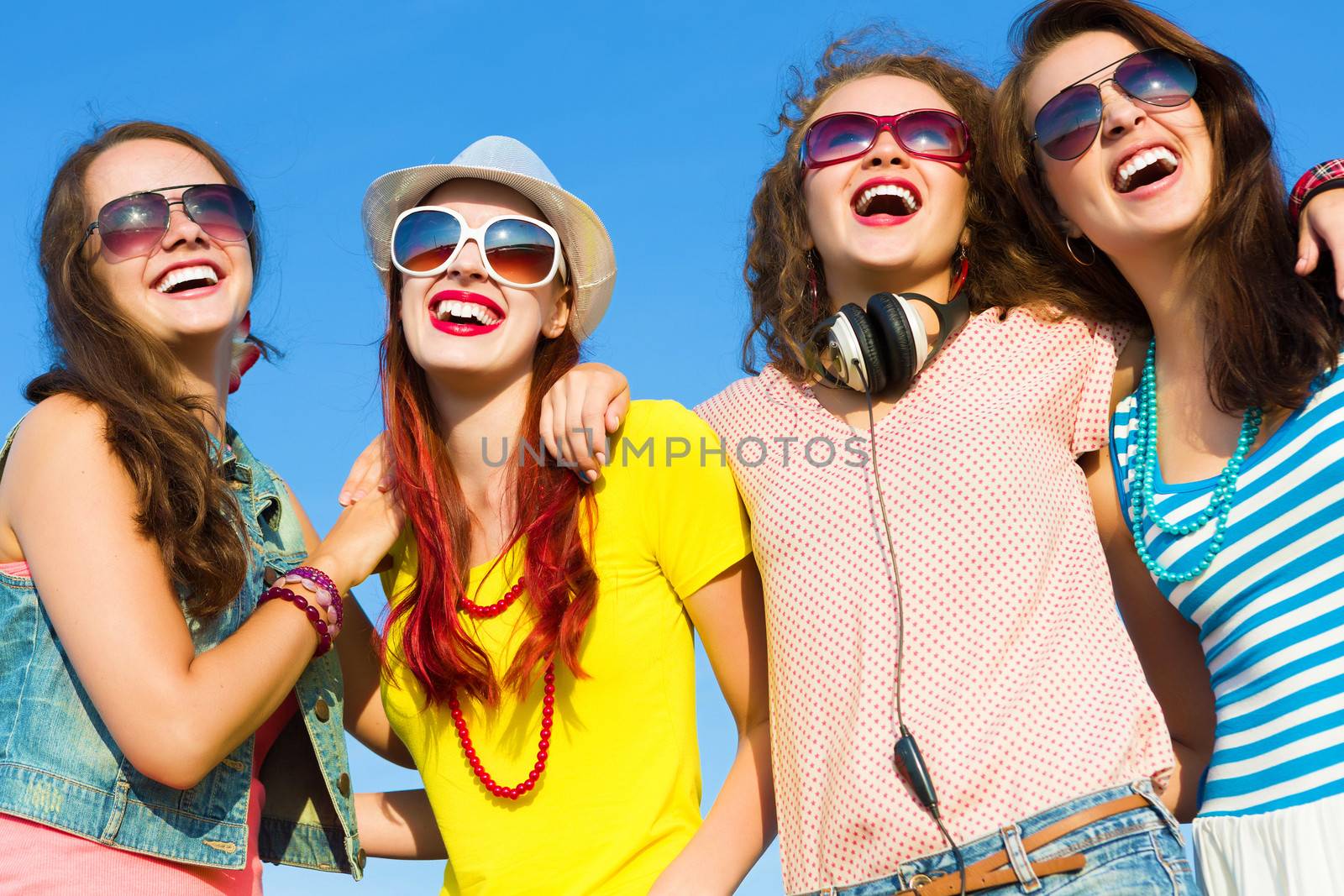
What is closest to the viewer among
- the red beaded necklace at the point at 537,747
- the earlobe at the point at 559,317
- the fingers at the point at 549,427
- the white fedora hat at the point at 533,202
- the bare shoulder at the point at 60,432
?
the bare shoulder at the point at 60,432

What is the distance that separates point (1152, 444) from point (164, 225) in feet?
11.2

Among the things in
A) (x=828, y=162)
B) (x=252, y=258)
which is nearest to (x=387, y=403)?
(x=252, y=258)

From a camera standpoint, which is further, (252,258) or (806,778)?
(252,258)

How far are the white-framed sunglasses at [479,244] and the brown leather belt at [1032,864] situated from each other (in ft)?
8.09

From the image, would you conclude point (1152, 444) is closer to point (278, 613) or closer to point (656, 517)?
point (656, 517)

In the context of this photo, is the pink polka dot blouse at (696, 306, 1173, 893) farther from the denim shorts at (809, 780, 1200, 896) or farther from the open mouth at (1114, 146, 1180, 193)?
the open mouth at (1114, 146, 1180, 193)

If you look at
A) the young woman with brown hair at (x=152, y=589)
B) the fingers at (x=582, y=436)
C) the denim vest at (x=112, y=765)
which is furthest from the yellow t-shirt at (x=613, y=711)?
the young woman with brown hair at (x=152, y=589)

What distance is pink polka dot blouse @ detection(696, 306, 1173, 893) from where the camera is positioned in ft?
11.0

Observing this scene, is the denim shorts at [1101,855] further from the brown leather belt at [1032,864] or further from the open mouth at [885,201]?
the open mouth at [885,201]

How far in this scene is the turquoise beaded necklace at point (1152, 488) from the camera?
12.5 ft

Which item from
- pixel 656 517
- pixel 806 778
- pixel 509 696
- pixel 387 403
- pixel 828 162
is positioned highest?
pixel 828 162

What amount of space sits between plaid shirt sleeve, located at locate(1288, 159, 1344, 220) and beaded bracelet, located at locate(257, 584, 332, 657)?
10.9 feet

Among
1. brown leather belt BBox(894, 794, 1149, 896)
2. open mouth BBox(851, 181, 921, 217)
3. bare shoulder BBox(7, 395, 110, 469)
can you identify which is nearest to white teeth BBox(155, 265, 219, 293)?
bare shoulder BBox(7, 395, 110, 469)

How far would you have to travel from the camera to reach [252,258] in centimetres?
479
